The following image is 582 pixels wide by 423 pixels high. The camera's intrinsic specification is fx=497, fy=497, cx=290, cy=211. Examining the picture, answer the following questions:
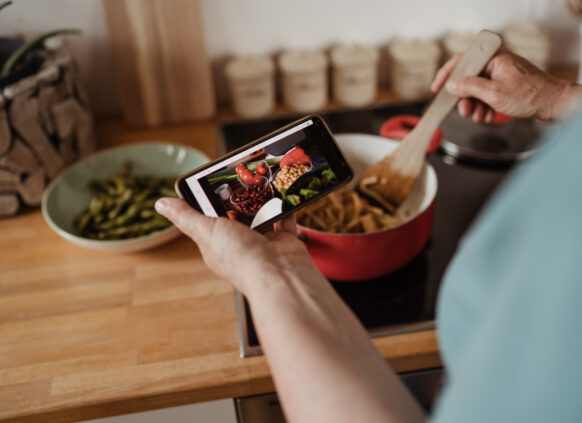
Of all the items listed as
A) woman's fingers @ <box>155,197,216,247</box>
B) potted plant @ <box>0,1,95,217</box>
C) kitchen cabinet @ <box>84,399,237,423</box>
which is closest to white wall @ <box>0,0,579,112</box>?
potted plant @ <box>0,1,95,217</box>

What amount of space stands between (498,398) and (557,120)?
70 centimetres

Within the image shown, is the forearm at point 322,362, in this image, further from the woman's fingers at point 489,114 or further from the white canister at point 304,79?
the white canister at point 304,79

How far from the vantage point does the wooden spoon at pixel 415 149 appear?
82cm

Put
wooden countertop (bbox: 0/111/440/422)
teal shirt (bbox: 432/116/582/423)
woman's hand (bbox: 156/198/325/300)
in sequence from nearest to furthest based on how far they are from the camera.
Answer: teal shirt (bbox: 432/116/582/423) < woman's hand (bbox: 156/198/325/300) < wooden countertop (bbox: 0/111/440/422)

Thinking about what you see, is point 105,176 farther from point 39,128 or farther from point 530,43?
point 530,43

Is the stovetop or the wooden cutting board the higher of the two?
the wooden cutting board

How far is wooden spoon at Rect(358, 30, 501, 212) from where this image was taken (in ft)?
2.68

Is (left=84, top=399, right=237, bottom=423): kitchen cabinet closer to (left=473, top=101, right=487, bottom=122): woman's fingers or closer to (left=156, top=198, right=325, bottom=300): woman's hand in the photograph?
(left=156, top=198, right=325, bottom=300): woman's hand

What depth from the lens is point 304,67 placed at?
1.12 metres

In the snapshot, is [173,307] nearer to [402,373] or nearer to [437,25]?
[402,373]

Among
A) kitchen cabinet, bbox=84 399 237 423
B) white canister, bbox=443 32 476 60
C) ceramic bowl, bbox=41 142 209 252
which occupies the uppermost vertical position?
white canister, bbox=443 32 476 60

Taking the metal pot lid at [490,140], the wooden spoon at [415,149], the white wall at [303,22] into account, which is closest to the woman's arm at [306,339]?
the wooden spoon at [415,149]

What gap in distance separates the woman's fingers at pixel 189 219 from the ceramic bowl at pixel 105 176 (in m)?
0.20

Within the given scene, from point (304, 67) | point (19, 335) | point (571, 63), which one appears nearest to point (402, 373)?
point (19, 335)
